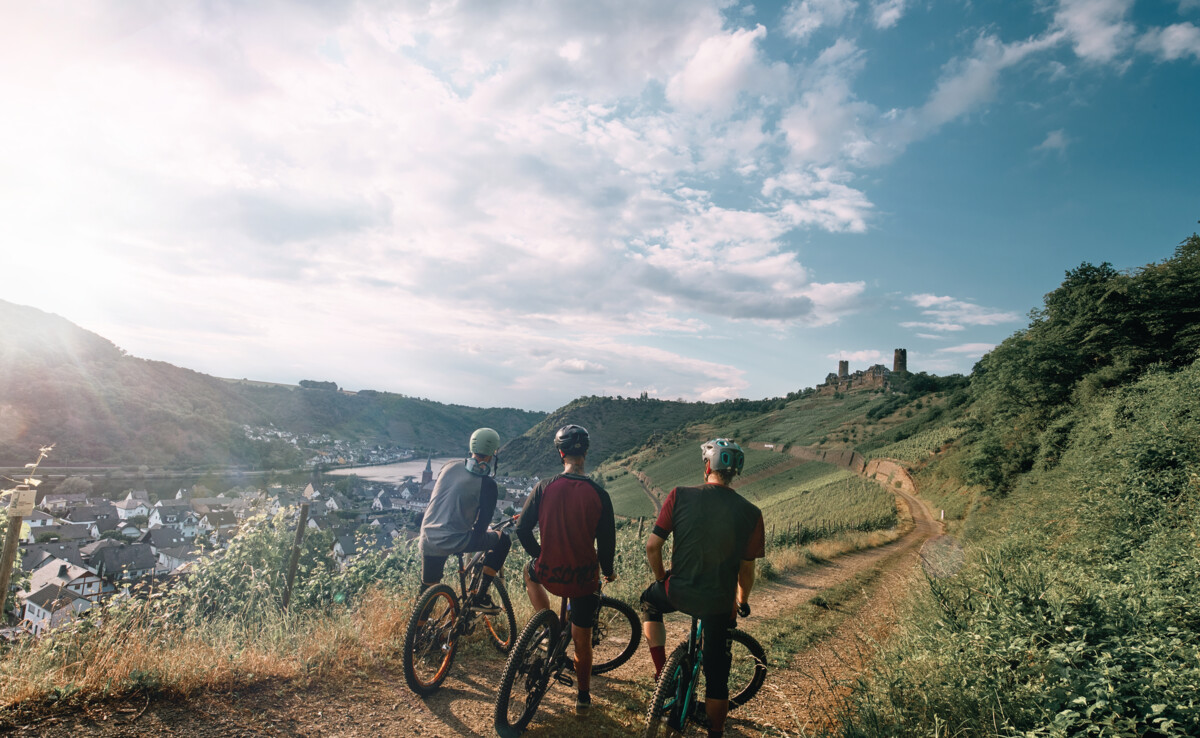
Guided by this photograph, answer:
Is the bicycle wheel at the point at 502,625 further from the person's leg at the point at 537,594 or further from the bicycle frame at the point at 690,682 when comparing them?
the bicycle frame at the point at 690,682

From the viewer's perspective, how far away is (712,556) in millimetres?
3215

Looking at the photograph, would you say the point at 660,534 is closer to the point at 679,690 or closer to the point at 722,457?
the point at 722,457

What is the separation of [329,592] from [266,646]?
2.90m

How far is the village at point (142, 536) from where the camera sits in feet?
25.3

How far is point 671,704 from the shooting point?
11.5 ft

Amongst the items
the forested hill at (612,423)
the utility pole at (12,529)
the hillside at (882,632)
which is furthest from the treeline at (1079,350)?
the forested hill at (612,423)

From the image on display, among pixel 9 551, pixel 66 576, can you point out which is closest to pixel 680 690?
pixel 9 551

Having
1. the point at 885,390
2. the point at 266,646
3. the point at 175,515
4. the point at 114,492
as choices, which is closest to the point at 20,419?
the point at 114,492

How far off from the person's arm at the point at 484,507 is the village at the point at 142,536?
2462 mm

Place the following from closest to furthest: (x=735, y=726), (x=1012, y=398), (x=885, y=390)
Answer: (x=735, y=726)
(x=1012, y=398)
(x=885, y=390)

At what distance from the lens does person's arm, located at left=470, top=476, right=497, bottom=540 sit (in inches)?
176

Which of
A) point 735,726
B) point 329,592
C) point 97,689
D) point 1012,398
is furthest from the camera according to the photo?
point 1012,398

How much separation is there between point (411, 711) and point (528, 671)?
3.66 ft

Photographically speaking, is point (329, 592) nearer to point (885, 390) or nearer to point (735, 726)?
point (735, 726)
